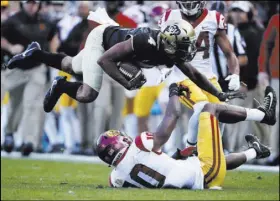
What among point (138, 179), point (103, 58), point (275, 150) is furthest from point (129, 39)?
point (275, 150)

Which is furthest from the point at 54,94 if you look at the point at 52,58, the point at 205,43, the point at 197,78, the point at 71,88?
the point at 205,43

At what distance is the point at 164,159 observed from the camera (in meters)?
11.1

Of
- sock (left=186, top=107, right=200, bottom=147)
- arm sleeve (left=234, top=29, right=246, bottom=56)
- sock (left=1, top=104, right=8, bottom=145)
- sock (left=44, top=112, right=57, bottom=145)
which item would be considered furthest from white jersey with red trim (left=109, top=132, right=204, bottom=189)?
sock (left=1, top=104, right=8, bottom=145)

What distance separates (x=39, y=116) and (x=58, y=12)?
279 cm

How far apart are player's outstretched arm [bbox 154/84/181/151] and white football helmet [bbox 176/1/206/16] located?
1834mm

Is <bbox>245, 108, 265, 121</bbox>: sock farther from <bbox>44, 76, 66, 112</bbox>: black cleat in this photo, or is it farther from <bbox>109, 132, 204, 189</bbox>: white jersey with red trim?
<bbox>44, 76, 66, 112</bbox>: black cleat

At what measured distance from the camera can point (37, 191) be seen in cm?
1110

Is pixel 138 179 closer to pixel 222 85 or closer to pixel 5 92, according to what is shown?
pixel 222 85

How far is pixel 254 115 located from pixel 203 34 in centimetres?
150

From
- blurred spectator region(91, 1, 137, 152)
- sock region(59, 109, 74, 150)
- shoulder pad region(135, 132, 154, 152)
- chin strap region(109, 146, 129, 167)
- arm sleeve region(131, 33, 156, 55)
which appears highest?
arm sleeve region(131, 33, 156, 55)

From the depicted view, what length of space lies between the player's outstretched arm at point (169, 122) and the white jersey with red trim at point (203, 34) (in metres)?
1.66

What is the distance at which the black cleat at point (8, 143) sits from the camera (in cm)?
1753

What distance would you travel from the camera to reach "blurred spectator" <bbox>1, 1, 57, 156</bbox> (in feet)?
57.6

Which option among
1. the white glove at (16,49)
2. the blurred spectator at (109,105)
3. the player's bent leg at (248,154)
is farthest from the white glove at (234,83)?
the white glove at (16,49)
